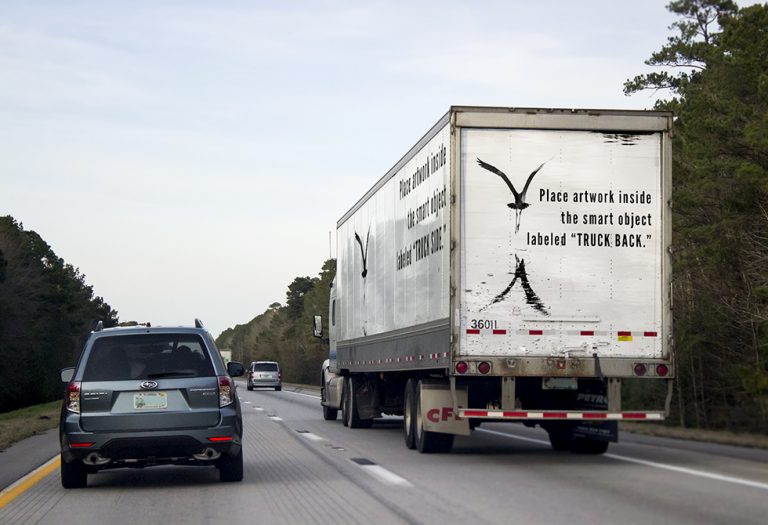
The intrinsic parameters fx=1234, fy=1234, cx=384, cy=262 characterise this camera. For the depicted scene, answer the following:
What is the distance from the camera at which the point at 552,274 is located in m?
15.2

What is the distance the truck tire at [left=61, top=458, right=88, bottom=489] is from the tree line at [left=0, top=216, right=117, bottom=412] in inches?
2850

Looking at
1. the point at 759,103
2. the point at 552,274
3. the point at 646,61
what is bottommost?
the point at 552,274

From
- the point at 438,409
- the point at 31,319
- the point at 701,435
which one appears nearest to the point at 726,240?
the point at 701,435

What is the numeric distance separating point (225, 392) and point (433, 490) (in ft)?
7.72

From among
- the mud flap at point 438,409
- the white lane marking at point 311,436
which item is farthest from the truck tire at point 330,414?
the mud flap at point 438,409

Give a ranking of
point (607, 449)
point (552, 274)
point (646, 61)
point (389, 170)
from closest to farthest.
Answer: point (552, 274)
point (607, 449)
point (389, 170)
point (646, 61)

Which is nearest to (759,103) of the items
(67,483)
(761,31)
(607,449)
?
(761,31)

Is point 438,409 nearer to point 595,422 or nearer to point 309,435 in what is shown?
point 595,422

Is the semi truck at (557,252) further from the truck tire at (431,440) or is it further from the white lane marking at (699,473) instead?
the truck tire at (431,440)

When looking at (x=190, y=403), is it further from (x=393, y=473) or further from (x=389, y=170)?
(x=389, y=170)

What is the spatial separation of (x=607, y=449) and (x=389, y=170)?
5827mm

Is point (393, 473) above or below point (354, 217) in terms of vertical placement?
below

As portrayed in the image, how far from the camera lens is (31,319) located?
92250 mm

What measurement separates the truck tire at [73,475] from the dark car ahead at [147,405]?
0.03ft
